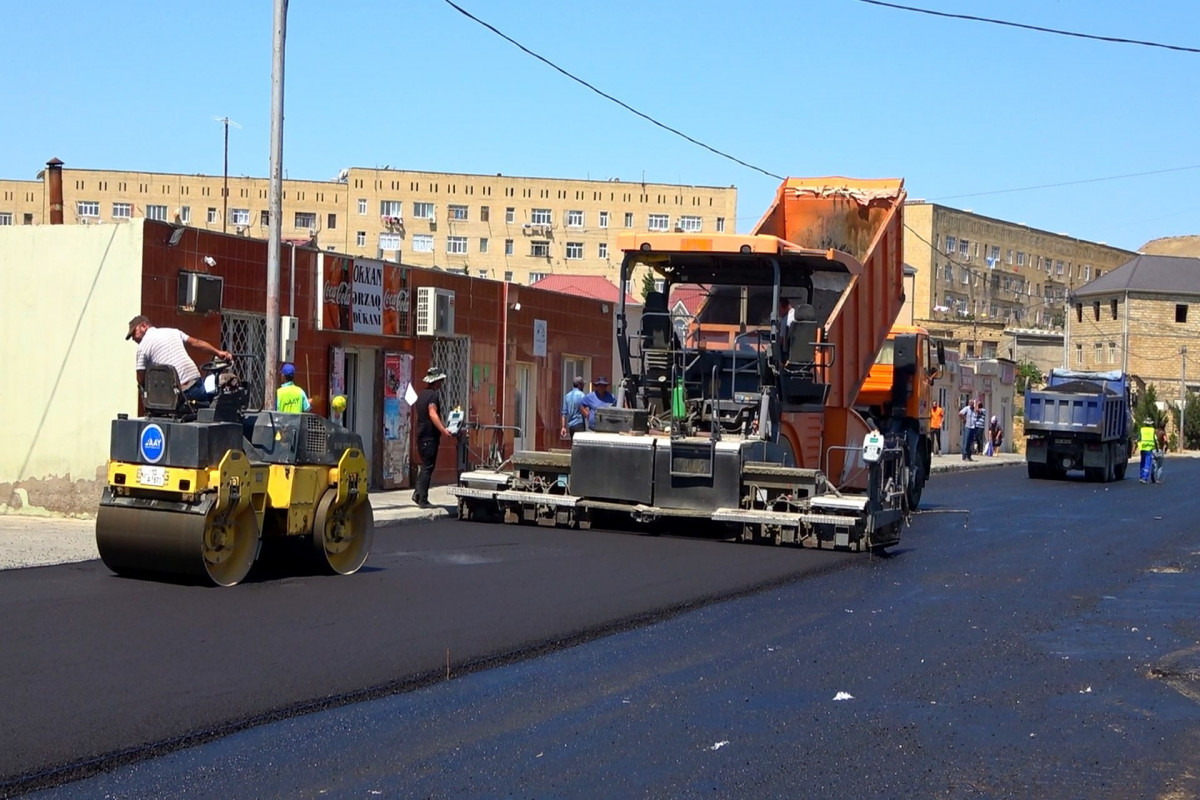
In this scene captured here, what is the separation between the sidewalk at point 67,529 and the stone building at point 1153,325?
7210 centimetres

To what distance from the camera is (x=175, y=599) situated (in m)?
9.50

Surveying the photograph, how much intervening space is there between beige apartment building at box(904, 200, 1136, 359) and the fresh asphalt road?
6545 cm

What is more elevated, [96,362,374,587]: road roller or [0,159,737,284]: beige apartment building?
[0,159,737,284]: beige apartment building

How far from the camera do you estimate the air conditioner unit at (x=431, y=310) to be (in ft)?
66.0

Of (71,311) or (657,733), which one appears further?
(71,311)

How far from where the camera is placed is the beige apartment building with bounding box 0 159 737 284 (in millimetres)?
86625

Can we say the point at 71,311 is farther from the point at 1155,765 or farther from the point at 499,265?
the point at 499,265

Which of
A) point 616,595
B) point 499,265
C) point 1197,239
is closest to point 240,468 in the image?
point 616,595

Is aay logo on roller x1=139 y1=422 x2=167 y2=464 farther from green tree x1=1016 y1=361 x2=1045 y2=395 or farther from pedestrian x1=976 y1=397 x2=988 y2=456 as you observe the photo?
green tree x1=1016 y1=361 x2=1045 y2=395

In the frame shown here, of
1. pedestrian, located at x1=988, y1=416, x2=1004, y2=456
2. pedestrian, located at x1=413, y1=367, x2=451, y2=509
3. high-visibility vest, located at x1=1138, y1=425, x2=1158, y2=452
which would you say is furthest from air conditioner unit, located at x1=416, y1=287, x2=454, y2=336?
pedestrian, located at x1=988, y1=416, x2=1004, y2=456

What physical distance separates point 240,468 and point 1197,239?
122 metres

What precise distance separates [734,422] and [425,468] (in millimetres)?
4047

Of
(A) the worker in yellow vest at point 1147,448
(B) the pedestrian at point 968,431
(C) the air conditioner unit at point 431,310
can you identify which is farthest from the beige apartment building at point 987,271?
(C) the air conditioner unit at point 431,310

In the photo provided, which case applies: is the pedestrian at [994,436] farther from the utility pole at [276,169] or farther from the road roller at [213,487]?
the road roller at [213,487]
